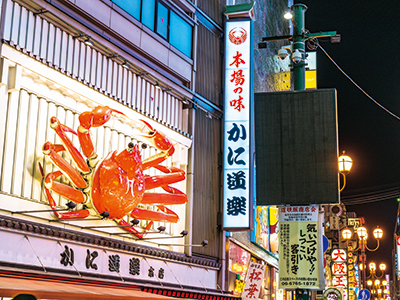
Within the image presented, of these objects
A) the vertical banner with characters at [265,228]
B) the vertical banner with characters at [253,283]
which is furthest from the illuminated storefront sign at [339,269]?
the vertical banner with characters at [253,283]

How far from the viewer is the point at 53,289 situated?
1091 centimetres

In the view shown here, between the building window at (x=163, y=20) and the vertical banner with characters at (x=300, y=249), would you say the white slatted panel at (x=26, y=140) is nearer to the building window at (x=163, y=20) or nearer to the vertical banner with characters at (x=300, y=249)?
the building window at (x=163, y=20)

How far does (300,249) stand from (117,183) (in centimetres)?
558

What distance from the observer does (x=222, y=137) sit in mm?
21859

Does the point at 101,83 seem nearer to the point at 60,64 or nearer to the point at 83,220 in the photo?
the point at 60,64

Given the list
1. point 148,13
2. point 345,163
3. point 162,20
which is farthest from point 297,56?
point 345,163

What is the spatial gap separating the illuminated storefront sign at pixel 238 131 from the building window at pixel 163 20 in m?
2.15

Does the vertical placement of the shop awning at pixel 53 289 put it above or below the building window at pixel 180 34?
below

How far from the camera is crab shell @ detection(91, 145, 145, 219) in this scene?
14.5 metres

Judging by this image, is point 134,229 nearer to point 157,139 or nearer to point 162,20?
point 157,139

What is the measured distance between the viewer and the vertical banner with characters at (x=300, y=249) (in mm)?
15844

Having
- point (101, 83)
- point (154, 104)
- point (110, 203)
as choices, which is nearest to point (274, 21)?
point (154, 104)

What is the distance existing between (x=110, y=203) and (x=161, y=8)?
305 inches

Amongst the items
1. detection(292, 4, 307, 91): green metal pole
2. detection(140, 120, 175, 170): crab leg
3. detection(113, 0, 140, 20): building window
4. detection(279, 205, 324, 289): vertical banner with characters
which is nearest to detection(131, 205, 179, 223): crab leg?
detection(140, 120, 175, 170): crab leg
